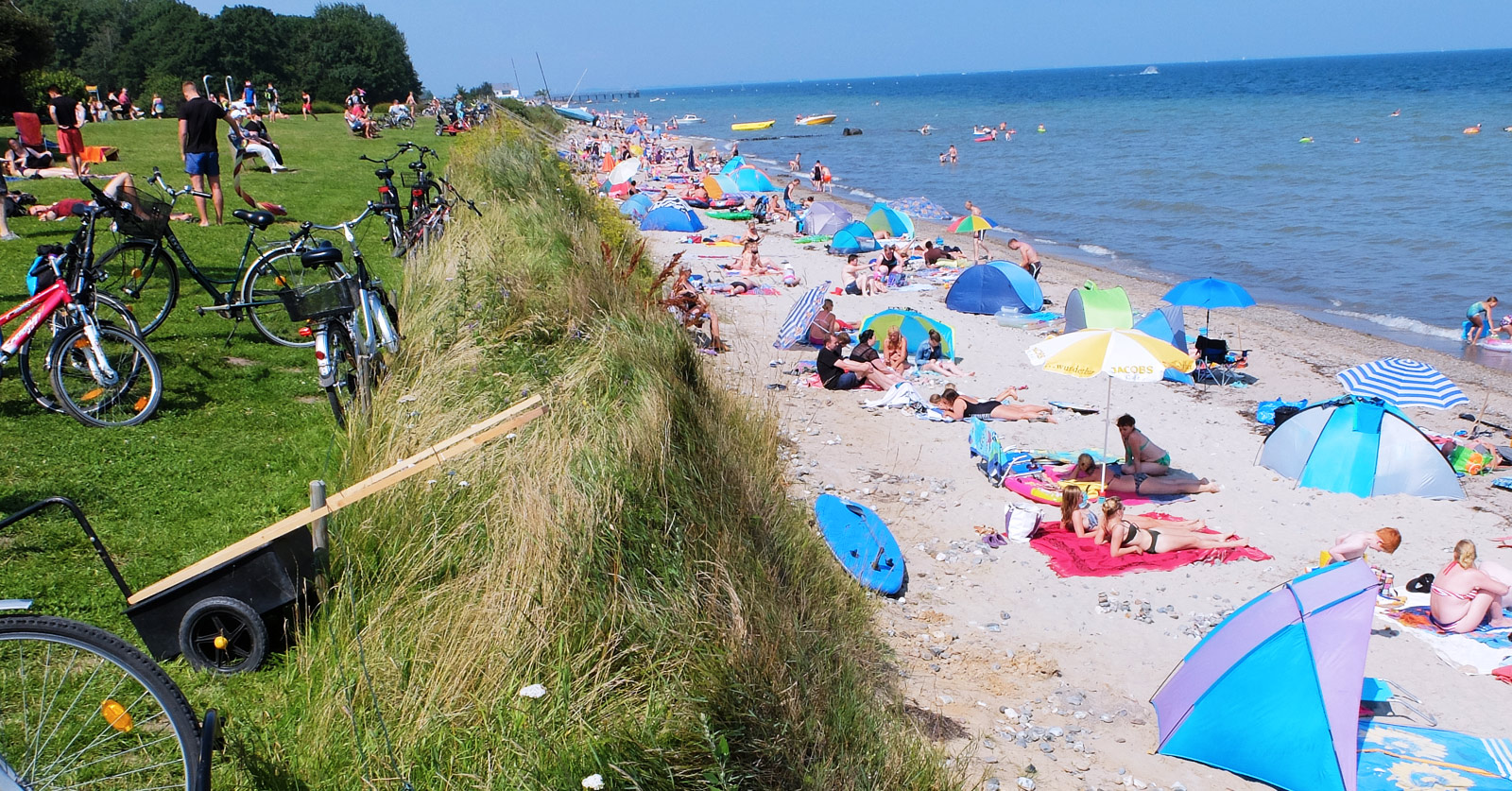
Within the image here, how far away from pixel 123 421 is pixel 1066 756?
19.3 feet

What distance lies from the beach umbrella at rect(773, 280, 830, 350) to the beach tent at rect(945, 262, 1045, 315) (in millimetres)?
3592

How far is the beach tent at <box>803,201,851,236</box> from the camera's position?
23.4 m

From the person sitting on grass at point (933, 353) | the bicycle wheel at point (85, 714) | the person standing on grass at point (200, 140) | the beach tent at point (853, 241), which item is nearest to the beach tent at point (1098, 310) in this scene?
the person sitting on grass at point (933, 353)

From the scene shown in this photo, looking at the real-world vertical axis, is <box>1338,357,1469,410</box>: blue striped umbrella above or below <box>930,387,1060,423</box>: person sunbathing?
above

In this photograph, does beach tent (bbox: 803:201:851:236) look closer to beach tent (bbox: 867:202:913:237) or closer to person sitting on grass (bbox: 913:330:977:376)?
beach tent (bbox: 867:202:913:237)

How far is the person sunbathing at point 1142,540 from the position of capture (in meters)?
7.87

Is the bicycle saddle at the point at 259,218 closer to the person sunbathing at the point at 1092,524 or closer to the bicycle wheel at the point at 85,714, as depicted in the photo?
the bicycle wheel at the point at 85,714

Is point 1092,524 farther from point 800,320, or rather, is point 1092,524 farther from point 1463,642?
point 800,320

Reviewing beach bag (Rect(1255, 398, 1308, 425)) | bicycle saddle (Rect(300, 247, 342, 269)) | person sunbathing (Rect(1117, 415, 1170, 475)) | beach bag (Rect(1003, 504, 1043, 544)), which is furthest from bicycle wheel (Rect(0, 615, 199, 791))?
beach bag (Rect(1255, 398, 1308, 425))

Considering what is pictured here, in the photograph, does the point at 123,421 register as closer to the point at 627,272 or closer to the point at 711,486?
the point at 711,486

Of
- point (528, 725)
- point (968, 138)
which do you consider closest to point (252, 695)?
point (528, 725)

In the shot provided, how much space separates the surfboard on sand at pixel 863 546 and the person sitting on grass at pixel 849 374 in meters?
4.98

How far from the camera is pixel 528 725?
332 centimetres

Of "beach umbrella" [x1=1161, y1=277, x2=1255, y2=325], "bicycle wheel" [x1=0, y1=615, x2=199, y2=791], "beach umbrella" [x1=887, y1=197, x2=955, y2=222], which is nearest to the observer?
"bicycle wheel" [x1=0, y1=615, x2=199, y2=791]
